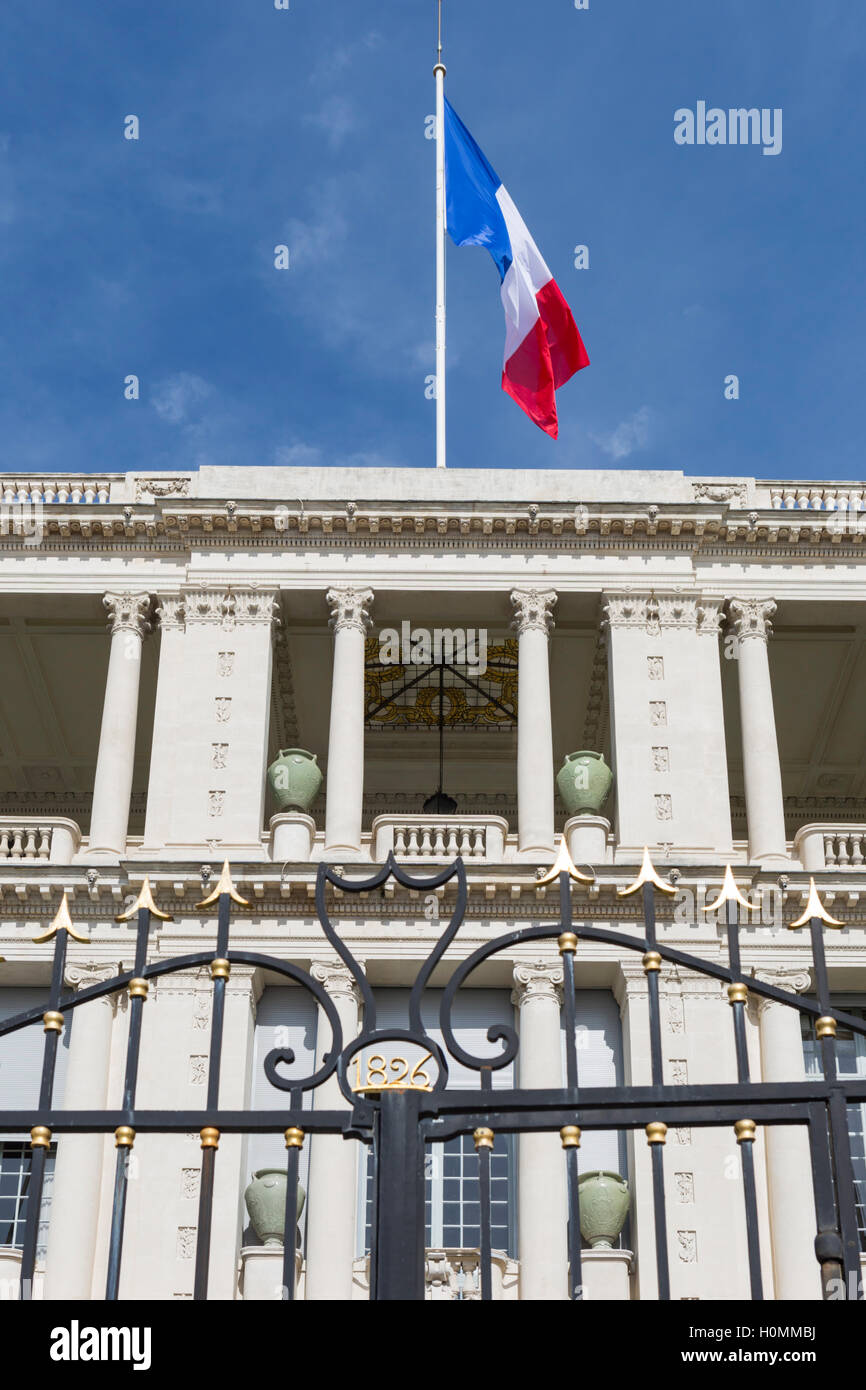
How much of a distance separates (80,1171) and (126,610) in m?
9.84

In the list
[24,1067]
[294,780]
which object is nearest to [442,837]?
[294,780]

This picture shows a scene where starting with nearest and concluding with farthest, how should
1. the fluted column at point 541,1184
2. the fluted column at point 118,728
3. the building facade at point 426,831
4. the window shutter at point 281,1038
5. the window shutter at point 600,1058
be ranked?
the fluted column at point 541,1184 → the building facade at point 426,831 → the window shutter at point 600,1058 → the window shutter at point 281,1038 → the fluted column at point 118,728

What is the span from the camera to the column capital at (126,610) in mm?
29531

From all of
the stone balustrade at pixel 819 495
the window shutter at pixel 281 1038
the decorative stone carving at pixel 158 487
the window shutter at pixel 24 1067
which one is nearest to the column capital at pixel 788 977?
the window shutter at pixel 281 1038

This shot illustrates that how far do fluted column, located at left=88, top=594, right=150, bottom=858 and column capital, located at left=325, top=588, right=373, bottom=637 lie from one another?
10.6 ft

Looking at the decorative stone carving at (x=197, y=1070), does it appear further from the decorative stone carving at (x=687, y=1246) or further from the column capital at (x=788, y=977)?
the column capital at (x=788, y=977)

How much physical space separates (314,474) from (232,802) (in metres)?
6.52

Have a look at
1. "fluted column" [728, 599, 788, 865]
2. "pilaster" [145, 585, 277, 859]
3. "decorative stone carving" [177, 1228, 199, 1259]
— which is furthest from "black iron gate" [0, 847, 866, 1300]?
"fluted column" [728, 599, 788, 865]

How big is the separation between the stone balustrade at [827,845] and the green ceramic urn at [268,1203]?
9.78m

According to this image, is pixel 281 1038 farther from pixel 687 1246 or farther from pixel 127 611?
pixel 127 611

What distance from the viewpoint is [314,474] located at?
30531 mm
